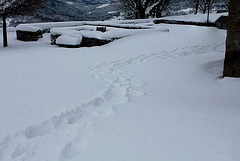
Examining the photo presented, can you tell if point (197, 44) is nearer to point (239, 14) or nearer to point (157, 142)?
point (239, 14)

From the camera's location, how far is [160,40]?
11203mm

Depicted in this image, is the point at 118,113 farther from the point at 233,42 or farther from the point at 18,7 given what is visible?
the point at 18,7

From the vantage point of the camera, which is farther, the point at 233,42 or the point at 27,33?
the point at 27,33

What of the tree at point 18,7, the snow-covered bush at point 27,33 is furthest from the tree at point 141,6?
the tree at point 18,7

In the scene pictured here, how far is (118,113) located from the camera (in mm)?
3301

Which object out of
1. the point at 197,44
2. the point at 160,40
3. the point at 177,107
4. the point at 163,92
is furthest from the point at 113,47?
the point at 177,107

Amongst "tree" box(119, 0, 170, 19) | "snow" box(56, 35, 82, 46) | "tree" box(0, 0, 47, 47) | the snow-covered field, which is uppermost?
"tree" box(119, 0, 170, 19)

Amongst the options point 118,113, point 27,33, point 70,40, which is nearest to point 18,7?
point 27,33

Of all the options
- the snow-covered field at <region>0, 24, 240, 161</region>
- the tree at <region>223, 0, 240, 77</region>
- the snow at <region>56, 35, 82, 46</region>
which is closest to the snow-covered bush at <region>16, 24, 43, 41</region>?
the snow at <region>56, 35, 82, 46</region>

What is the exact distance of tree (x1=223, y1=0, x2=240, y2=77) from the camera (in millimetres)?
4996

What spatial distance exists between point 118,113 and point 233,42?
349 cm

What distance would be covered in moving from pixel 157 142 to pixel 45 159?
1.17m

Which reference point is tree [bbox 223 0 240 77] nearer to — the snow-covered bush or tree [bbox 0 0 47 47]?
tree [bbox 0 0 47 47]

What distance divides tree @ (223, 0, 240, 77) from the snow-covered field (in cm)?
29
